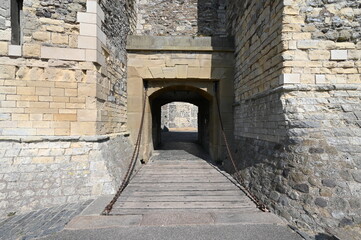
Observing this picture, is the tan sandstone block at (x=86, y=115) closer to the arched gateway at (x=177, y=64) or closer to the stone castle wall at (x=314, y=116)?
the arched gateway at (x=177, y=64)

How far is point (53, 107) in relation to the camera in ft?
12.9

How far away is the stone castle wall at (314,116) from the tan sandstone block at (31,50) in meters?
4.70

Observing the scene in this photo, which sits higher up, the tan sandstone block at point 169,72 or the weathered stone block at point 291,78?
the tan sandstone block at point 169,72

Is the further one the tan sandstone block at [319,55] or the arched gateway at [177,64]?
the arched gateway at [177,64]

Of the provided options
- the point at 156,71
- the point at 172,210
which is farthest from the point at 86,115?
the point at 156,71

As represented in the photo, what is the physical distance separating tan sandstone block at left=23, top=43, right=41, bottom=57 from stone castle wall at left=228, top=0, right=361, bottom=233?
470cm

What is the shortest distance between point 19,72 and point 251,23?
17.5ft

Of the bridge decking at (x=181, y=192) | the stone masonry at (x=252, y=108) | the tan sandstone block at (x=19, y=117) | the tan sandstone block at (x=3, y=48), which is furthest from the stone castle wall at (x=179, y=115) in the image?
the tan sandstone block at (x=3, y=48)

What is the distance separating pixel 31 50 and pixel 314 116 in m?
5.47

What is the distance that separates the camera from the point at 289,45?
11.6ft

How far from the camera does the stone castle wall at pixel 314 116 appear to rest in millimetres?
3037

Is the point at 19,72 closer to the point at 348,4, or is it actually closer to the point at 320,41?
the point at 320,41

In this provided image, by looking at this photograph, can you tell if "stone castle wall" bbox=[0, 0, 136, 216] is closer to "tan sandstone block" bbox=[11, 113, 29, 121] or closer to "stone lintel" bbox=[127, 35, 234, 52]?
"tan sandstone block" bbox=[11, 113, 29, 121]

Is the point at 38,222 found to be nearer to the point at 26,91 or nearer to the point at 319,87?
the point at 26,91
